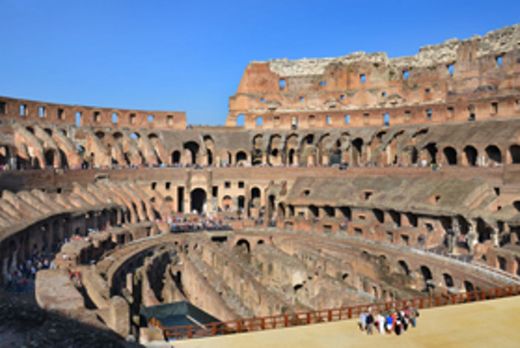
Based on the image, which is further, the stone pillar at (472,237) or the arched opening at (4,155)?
the arched opening at (4,155)

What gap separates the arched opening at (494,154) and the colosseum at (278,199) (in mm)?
78

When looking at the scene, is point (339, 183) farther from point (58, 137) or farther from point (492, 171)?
point (58, 137)

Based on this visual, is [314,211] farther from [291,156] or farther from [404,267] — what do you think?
[291,156]

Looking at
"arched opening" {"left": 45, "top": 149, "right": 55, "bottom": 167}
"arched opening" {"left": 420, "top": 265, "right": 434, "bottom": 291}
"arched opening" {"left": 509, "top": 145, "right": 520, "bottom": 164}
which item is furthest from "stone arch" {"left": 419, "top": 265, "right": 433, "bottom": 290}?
"arched opening" {"left": 45, "top": 149, "right": 55, "bottom": 167}

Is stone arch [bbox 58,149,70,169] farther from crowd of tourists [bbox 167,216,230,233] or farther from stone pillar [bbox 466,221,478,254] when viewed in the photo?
stone pillar [bbox 466,221,478,254]

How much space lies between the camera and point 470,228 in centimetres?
2728

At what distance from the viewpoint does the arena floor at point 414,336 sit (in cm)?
1220

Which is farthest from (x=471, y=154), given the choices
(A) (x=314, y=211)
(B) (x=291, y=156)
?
(B) (x=291, y=156)

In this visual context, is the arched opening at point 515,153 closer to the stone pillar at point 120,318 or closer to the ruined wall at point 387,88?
the ruined wall at point 387,88

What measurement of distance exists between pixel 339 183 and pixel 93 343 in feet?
106

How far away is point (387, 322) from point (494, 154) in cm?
2713

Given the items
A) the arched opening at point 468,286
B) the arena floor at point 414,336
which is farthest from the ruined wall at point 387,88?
the arena floor at point 414,336

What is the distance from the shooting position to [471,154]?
37.5 m

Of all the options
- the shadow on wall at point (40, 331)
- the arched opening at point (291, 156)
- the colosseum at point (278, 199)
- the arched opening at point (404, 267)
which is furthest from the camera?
the arched opening at point (291, 156)
